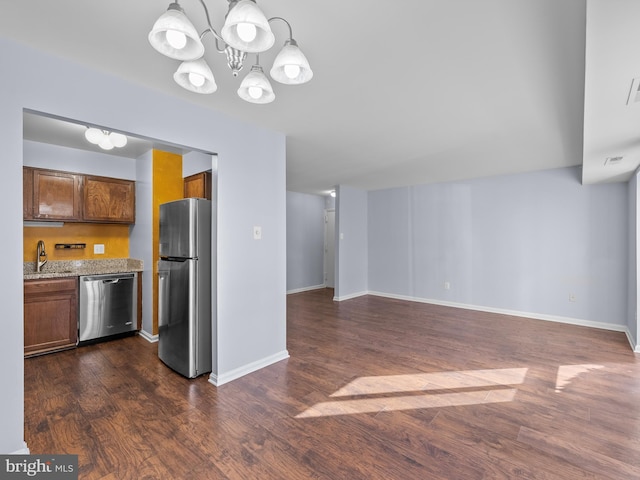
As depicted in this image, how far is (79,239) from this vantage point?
4.16m

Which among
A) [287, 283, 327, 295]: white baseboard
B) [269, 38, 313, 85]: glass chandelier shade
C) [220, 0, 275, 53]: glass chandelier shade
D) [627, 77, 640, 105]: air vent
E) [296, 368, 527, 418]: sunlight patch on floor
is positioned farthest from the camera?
[287, 283, 327, 295]: white baseboard

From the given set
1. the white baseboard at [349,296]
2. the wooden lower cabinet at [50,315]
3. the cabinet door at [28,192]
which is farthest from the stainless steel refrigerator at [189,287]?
the white baseboard at [349,296]

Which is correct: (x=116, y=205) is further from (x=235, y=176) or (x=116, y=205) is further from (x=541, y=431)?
(x=541, y=431)

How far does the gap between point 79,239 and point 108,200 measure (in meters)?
0.69

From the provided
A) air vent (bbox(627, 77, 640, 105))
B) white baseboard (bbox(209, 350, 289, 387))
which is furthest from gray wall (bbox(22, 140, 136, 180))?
air vent (bbox(627, 77, 640, 105))

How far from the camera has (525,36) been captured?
165cm

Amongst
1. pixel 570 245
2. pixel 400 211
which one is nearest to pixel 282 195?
pixel 400 211

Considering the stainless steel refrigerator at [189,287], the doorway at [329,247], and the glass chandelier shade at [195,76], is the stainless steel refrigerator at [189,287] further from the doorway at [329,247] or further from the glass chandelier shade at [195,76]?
the doorway at [329,247]

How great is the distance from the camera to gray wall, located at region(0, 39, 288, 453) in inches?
67.4

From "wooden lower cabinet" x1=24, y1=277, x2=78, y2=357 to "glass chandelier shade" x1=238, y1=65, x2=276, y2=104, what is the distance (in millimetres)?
3379

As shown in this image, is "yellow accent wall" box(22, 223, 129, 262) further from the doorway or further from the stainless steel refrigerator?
the doorway

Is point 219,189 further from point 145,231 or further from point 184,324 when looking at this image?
point 145,231

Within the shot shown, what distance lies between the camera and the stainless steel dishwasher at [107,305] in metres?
3.71

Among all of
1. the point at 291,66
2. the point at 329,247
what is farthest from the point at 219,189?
the point at 329,247
